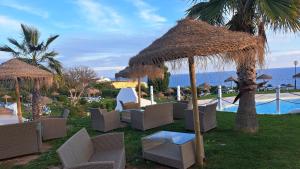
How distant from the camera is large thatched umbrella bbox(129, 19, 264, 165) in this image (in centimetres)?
429

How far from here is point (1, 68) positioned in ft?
24.4

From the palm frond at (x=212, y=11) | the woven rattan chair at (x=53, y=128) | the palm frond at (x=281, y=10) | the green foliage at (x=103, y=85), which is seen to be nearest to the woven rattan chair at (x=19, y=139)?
the woven rattan chair at (x=53, y=128)

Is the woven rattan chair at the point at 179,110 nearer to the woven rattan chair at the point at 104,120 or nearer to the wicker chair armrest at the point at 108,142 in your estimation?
the woven rattan chair at the point at 104,120

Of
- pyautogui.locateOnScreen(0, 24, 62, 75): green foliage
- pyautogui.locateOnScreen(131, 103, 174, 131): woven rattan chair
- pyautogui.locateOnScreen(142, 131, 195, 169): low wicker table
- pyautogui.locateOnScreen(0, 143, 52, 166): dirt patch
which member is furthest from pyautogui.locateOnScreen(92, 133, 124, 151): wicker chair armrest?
pyautogui.locateOnScreen(0, 24, 62, 75): green foliage

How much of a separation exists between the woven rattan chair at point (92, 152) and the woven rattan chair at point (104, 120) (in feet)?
11.1

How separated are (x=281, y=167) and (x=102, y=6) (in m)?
9.41

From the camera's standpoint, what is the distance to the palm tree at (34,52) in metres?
10.2

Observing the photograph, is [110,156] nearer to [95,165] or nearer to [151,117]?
[95,165]

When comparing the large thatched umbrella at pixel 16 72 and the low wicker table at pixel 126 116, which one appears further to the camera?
the low wicker table at pixel 126 116

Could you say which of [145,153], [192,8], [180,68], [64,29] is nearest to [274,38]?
[192,8]

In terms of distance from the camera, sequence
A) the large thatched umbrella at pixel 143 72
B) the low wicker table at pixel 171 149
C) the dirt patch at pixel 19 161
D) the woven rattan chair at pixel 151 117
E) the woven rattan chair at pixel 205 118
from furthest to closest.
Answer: the woven rattan chair at pixel 151 117
the woven rattan chair at pixel 205 118
the dirt patch at pixel 19 161
the large thatched umbrella at pixel 143 72
the low wicker table at pixel 171 149

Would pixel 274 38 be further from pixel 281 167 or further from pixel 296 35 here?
pixel 281 167

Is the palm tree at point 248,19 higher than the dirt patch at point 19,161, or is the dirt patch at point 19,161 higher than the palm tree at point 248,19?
the palm tree at point 248,19

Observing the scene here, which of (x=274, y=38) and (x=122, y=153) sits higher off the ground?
(x=274, y=38)
